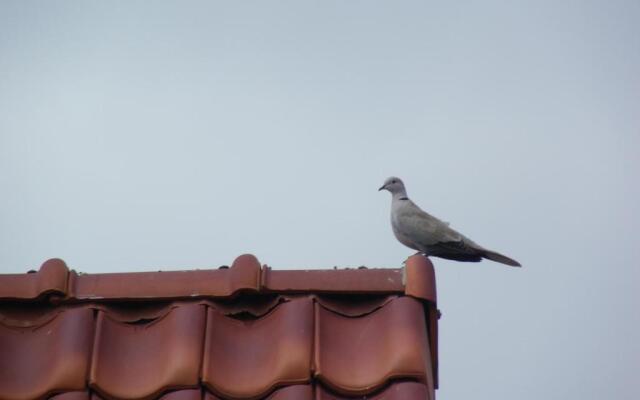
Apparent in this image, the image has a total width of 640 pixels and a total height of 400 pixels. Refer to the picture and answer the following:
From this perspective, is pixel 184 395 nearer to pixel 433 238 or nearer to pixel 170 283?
pixel 170 283

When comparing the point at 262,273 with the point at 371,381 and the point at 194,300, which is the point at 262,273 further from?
the point at 371,381

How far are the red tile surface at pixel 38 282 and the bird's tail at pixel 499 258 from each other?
4376 mm

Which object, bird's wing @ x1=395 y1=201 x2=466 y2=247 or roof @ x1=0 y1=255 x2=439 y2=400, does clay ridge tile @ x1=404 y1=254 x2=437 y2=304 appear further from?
bird's wing @ x1=395 y1=201 x2=466 y2=247

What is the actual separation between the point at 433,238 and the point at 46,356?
431cm

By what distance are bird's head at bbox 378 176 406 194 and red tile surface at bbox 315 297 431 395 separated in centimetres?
496

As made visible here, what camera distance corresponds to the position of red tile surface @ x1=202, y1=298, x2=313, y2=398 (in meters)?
2.99

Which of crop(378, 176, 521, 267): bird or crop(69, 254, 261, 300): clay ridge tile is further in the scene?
crop(378, 176, 521, 267): bird

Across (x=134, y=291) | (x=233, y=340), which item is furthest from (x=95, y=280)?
(x=233, y=340)

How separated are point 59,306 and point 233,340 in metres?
0.62

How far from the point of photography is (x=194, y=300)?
3.29m

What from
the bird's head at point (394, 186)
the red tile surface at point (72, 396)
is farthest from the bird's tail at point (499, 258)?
the red tile surface at point (72, 396)

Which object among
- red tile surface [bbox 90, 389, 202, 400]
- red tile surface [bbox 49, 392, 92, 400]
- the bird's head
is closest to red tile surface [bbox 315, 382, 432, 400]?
red tile surface [bbox 90, 389, 202, 400]

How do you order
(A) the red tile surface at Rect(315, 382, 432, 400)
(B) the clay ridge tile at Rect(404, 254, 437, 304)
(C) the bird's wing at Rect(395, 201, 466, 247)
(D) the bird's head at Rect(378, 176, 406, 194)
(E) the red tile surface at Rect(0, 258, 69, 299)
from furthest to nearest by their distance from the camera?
(D) the bird's head at Rect(378, 176, 406, 194)
(C) the bird's wing at Rect(395, 201, 466, 247)
(E) the red tile surface at Rect(0, 258, 69, 299)
(B) the clay ridge tile at Rect(404, 254, 437, 304)
(A) the red tile surface at Rect(315, 382, 432, 400)

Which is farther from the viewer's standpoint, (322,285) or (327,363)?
(322,285)
